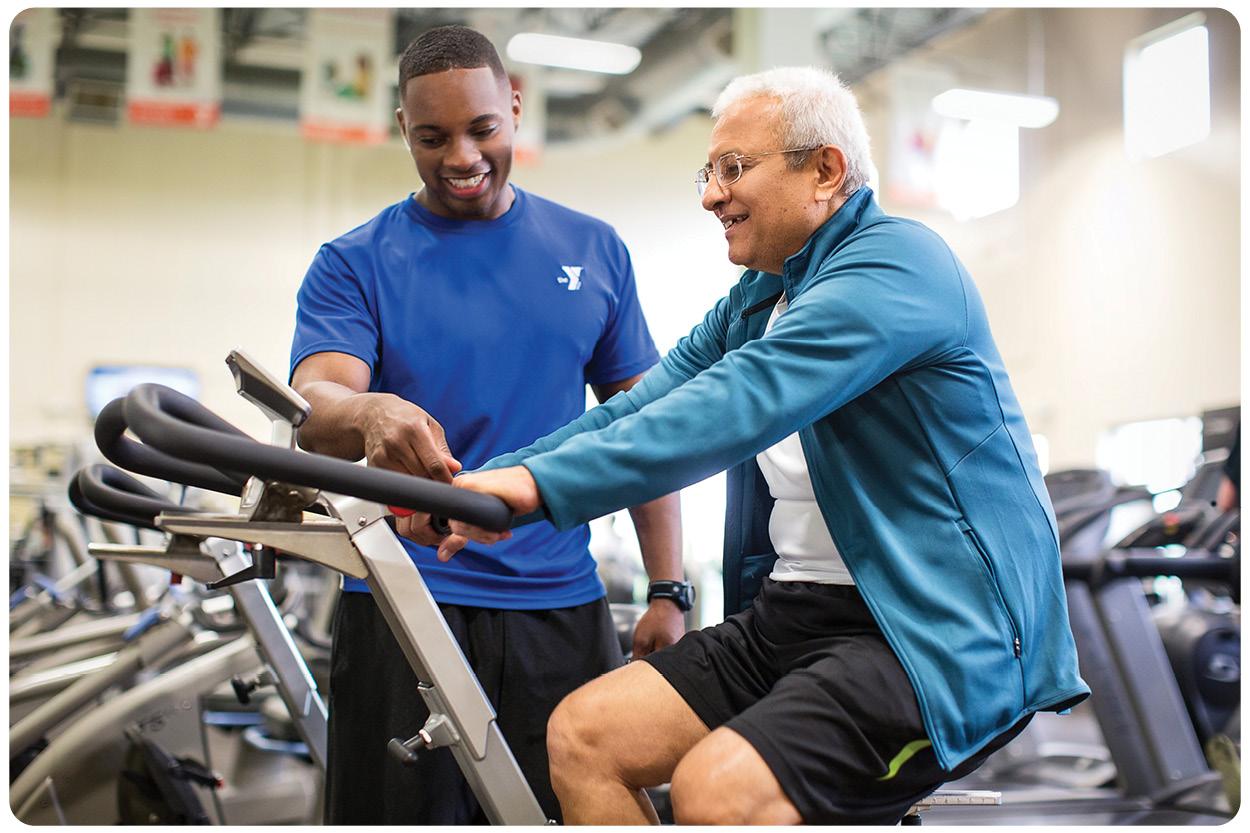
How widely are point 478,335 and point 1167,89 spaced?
9.21 meters

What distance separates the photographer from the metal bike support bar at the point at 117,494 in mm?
1769

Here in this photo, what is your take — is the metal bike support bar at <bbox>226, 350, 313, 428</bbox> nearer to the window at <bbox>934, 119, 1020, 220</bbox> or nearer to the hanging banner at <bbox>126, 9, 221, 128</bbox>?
the hanging banner at <bbox>126, 9, 221, 128</bbox>

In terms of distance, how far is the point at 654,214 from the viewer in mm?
11617

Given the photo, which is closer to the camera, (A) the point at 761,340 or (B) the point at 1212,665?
(A) the point at 761,340

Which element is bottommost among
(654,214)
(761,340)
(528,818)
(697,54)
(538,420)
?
(528,818)

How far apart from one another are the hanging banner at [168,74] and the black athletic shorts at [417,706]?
21.8 feet

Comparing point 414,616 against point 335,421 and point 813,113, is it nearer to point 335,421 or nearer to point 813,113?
point 335,421

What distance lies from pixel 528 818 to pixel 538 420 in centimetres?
81

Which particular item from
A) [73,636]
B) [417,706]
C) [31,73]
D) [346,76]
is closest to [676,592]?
[417,706]

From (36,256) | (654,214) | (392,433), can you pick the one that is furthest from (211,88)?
(392,433)

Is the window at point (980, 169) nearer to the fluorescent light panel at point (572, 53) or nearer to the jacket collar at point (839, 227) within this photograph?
the fluorescent light panel at point (572, 53)

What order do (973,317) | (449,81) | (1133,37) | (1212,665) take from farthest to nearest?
(1133,37), (1212,665), (449,81), (973,317)

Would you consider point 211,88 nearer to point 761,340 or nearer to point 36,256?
point 36,256

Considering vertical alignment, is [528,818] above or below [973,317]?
below
